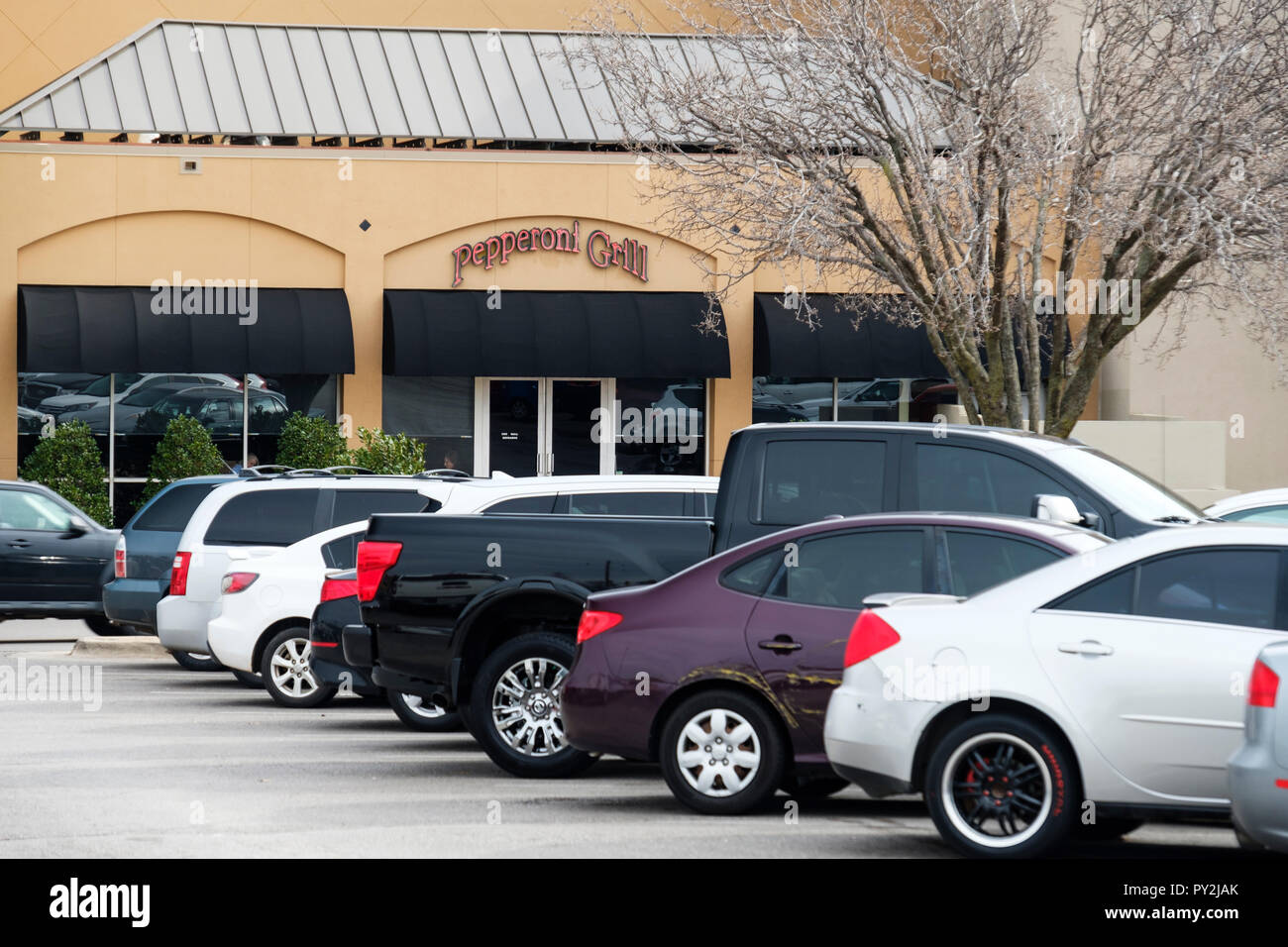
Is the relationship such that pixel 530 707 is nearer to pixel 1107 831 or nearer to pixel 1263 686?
pixel 1107 831

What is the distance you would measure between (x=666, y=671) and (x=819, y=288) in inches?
712

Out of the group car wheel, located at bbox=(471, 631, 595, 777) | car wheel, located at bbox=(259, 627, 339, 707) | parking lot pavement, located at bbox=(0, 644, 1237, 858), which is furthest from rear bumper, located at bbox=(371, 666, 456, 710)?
car wheel, located at bbox=(259, 627, 339, 707)

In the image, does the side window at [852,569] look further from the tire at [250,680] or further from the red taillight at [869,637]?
the tire at [250,680]

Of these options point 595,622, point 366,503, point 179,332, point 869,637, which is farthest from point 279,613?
point 179,332

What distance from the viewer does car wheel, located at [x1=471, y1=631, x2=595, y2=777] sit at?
33.7 ft

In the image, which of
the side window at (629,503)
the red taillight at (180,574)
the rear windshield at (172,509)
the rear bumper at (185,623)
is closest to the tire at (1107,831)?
the side window at (629,503)

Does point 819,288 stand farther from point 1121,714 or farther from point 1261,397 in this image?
point 1121,714

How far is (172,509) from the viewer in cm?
1719

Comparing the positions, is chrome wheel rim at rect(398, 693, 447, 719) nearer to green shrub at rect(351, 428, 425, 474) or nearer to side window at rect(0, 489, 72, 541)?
side window at rect(0, 489, 72, 541)

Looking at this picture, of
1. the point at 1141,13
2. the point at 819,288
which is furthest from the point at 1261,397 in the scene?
the point at 1141,13

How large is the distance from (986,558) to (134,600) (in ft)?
34.7

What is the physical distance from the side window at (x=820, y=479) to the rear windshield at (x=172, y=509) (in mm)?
8480

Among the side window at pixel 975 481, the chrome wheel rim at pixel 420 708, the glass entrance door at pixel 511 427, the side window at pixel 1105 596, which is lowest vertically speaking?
the chrome wheel rim at pixel 420 708

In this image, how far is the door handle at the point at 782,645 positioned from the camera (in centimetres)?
870
